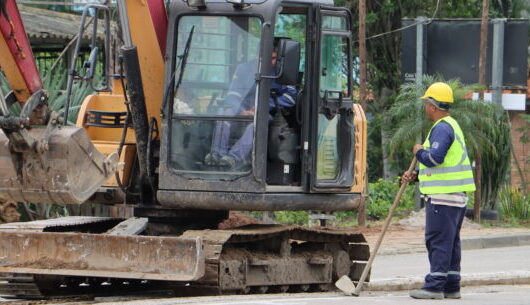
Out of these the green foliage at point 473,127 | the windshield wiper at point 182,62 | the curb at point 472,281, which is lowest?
the curb at point 472,281

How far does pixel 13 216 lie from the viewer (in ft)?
60.2

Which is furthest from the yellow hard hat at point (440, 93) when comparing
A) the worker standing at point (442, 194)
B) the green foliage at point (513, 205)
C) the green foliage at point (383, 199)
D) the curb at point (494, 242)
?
the green foliage at point (383, 199)

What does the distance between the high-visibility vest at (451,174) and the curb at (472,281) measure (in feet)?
5.61

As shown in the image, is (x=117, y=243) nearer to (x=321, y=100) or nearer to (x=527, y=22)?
(x=321, y=100)

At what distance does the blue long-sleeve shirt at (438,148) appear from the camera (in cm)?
1120

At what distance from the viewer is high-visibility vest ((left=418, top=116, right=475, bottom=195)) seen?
1126 centimetres

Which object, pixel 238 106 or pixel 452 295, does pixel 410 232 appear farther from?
pixel 238 106

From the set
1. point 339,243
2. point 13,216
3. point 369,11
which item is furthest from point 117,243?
point 369,11

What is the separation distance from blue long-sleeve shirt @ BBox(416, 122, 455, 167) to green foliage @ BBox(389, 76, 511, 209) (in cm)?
1078

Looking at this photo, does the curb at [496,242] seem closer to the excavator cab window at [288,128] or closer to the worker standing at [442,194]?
the excavator cab window at [288,128]

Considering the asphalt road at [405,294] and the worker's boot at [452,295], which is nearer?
the asphalt road at [405,294]

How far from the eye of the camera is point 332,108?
480 inches

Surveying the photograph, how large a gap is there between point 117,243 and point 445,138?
3044 mm

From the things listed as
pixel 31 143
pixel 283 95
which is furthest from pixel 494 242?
pixel 31 143
